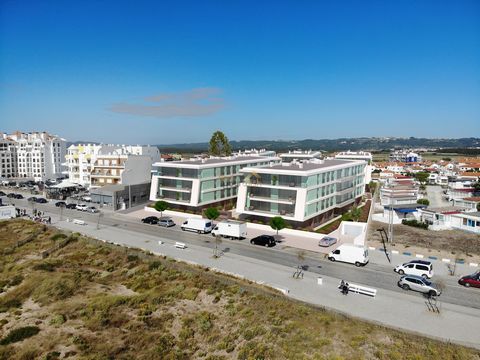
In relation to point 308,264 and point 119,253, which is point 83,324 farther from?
point 308,264

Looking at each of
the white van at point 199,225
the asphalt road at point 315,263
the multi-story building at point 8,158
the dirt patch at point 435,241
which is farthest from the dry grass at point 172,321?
the multi-story building at point 8,158

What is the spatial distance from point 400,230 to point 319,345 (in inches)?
1547

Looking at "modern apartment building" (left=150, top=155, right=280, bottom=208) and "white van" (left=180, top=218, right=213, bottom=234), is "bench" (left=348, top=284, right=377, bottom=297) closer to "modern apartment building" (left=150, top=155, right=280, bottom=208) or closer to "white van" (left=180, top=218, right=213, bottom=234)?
"white van" (left=180, top=218, right=213, bottom=234)

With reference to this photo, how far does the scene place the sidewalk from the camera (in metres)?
25.3

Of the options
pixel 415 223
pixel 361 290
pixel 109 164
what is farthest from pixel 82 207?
pixel 415 223

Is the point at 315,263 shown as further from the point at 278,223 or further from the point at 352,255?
the point at 278,223

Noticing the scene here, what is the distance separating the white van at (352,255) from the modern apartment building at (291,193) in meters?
11.9

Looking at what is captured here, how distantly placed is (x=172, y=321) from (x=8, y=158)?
11400cm

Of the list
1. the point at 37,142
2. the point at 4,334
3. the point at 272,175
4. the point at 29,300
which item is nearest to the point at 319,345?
the point at 4,334

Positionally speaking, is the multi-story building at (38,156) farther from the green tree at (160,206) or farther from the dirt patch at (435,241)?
the dirt patch at (435,241)

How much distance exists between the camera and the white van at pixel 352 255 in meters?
39.1

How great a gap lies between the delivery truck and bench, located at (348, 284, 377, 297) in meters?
20.2

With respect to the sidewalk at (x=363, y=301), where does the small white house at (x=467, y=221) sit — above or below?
above

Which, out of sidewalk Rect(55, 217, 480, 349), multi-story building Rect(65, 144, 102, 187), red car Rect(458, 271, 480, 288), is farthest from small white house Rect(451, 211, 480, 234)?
multi-story building Rect(65, 144, 102, 187)
